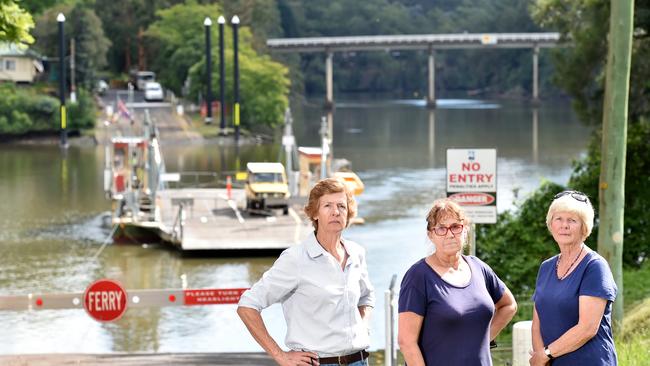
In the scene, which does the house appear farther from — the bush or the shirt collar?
the shirt collar

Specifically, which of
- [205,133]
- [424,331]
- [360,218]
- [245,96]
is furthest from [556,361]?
[245,96]

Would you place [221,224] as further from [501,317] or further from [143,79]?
[143,79]

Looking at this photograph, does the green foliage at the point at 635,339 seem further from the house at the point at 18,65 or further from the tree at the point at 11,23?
the house at the point at 18,65

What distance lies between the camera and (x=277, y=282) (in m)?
7.39

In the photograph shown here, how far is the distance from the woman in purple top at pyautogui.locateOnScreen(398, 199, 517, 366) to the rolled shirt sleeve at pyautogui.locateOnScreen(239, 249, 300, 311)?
584 mm

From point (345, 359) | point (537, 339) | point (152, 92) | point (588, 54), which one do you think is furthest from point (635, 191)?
point (152, 92)

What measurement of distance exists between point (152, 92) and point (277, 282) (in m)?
89.0

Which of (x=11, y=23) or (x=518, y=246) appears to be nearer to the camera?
(x=11, y=23)

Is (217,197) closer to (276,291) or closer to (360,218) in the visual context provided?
(360,218)

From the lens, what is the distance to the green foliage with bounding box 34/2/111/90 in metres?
92.8

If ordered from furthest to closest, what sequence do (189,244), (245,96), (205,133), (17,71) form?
(17,71) → (245,96) → (205,133) → (189,244)

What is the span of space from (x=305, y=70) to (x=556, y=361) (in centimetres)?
16289

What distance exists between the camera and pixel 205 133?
7831 cm

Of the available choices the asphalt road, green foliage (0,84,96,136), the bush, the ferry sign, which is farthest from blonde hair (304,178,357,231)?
green foliage (0,84,96,136)
